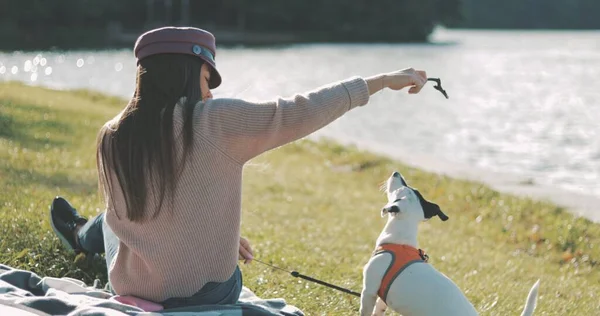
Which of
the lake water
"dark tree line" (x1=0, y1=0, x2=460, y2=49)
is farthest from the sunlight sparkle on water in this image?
"dark tree line" (x1=0, y1=0, x2=460, y2=49)

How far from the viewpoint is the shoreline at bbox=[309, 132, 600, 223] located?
7.57 metres

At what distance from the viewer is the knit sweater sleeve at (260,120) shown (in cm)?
276

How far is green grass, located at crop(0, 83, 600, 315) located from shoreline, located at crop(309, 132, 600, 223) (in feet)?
0.97

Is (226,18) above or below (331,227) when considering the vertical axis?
below

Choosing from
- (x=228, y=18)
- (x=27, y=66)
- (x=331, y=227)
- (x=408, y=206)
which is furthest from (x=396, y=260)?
(x=228, y=18)

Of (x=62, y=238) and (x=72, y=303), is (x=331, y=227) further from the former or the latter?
(x=72, y=303)

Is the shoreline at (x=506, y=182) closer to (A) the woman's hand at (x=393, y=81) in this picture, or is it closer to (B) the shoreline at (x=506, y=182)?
(B) the shoreline at (x=506, y=182)

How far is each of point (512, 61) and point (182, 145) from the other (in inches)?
1540

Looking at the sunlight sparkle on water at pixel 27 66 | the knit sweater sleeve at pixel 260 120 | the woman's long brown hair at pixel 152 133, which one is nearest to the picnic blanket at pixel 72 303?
the woman's long brown hair at pixel 152 133

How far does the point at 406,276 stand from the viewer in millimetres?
2873

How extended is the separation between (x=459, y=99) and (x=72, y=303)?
2115 cm

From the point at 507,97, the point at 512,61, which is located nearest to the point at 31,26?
the point at 512,61

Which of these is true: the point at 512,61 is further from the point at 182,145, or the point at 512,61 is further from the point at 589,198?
the point at 182,145

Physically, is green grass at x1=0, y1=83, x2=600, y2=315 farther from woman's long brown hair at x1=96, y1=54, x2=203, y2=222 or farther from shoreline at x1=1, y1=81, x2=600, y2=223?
woman's long brown hair at x1=96, y1=54, x2=203, y2=222
